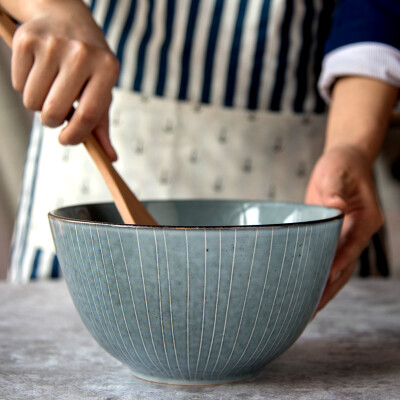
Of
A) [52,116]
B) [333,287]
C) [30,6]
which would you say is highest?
[30,6]

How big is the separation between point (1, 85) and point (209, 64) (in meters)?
1.16

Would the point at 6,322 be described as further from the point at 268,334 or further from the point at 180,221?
the point at 268,334

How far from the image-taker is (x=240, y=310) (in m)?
0.39

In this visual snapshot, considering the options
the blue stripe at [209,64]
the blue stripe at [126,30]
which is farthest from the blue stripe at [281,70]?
the blue stripe at [126,30]

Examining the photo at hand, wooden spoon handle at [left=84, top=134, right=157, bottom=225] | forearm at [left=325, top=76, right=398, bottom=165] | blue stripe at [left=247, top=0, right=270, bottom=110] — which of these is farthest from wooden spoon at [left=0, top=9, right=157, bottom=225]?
blue stripe at [left=247, top=0, right=270, bottom=110]

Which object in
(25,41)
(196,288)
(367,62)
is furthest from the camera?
(367,62)

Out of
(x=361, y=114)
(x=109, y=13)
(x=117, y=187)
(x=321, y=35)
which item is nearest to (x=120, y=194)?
(x=117, y=187)

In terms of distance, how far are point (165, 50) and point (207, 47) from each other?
Answer: 2.6 inches

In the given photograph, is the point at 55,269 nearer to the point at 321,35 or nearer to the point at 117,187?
the point at 117,187

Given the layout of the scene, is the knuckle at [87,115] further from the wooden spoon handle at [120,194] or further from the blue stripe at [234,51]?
the blue stripe at [234,51]

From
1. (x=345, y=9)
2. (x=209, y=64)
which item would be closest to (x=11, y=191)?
(x=209, y=64)

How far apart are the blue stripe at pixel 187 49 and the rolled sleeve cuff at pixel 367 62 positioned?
0.22m

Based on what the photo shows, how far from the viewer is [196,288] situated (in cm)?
37

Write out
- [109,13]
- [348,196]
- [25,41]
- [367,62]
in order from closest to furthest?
[25,41] < [348,196] < [367,62] < [109,13]
